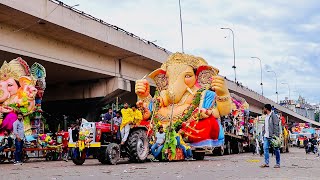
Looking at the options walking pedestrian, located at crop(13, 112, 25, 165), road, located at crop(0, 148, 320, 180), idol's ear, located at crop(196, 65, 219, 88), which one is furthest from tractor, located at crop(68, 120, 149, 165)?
idol's ear, located at crop(196, 65, 219, 88)

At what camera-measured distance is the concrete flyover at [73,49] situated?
2197 centimetres

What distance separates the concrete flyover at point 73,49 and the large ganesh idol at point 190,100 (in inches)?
237

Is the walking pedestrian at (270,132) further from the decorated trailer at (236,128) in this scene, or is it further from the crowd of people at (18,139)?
the decorated trailer at (236,128)

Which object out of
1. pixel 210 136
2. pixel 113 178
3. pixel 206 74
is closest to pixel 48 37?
pixel 206 74

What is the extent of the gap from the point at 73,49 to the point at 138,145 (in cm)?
1224

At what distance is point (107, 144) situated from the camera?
15.3 metres

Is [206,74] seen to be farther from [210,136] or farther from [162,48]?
[162,48]

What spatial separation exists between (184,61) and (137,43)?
1112 cm

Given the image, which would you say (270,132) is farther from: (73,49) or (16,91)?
(73,49)

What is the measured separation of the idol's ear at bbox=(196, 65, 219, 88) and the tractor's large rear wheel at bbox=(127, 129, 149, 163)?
12.3 ft

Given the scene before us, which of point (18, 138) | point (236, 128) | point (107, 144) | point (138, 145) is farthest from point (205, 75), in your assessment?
point (236, 128)

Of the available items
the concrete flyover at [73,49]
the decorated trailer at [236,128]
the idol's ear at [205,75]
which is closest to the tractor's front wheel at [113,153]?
the idol's ear at [205,75]

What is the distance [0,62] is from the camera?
1043 inches

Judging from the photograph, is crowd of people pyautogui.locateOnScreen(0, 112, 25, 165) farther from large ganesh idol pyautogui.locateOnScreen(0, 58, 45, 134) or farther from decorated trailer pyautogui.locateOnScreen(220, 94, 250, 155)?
decorated trailer pyautogui.locateOnScreen(220, 94, 250, 155)
